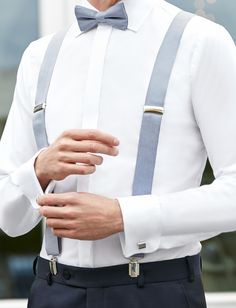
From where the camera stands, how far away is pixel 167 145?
1.44 m

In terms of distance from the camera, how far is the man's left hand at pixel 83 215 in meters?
1.35

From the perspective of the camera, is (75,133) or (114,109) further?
(114,109)

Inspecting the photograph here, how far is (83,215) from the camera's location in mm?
1353

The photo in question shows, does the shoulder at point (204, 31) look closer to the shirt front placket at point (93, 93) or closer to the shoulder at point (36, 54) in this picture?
the shirt front placket at point (93, 93)

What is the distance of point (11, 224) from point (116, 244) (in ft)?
0.82

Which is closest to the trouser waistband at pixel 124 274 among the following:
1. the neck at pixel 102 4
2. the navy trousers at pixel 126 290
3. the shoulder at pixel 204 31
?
the navy trousers at pixel 126 290

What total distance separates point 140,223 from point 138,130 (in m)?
0.18

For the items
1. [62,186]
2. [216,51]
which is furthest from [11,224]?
[216,51]

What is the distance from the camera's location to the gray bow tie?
1.51 meters

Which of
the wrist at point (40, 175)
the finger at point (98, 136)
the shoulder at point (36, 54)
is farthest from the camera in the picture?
the shoulder at point (36, 54)

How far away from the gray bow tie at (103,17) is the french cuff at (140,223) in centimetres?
37

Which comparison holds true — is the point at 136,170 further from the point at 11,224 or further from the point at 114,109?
the point at 11,224

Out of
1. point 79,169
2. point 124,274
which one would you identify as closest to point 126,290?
point 124,274

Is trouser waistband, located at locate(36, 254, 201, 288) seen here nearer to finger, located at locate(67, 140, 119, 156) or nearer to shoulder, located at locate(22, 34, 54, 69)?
finger, located at locate(67, 140, 119, 156)
